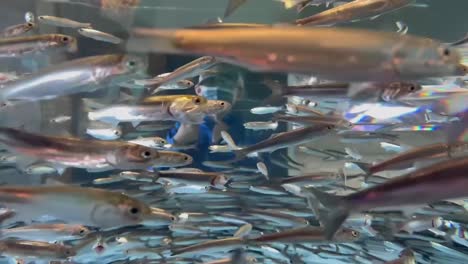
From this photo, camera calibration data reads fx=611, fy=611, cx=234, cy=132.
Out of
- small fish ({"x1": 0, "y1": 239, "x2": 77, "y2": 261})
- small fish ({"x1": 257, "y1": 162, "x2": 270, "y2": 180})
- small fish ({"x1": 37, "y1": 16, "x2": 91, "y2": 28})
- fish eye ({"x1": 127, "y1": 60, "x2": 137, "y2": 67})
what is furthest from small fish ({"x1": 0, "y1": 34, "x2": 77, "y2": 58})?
small fish ({"x1": 257, "y1": 162, "x2": 270, "y2": 180})

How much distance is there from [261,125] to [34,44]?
2646 millimetres

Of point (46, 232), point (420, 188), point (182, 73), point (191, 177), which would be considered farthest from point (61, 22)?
point (420, 188)

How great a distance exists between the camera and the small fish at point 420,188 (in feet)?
7.65

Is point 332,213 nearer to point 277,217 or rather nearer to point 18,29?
point 18,29

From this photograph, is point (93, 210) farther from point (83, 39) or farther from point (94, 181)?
point (94, 181)

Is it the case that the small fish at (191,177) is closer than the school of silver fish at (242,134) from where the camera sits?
No

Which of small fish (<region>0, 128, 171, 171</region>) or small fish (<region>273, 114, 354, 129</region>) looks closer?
small fish (<region>0, 128, 171, 171</region>)

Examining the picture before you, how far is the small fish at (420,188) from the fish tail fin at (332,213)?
0.08 metres

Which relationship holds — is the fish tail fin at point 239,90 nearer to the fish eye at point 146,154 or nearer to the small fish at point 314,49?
the fish eye at point 146,154

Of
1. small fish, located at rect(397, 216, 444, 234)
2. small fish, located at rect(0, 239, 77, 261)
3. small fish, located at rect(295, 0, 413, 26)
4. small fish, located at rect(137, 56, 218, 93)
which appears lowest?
small fish, located at rect(397, 216, 444, 234)

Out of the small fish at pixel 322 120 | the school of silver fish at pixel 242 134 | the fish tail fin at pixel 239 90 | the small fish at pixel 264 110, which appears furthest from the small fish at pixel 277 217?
the small fish at pixel 322 120

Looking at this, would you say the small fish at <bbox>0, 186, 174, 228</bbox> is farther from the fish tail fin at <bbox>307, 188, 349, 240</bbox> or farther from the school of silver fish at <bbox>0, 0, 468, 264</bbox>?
the fish tail fin at <bbox>307, 188, 349, 240</bbox>

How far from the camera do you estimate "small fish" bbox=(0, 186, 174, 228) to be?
2836 millimetres

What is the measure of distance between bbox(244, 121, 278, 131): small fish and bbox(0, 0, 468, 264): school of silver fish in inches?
0.6
